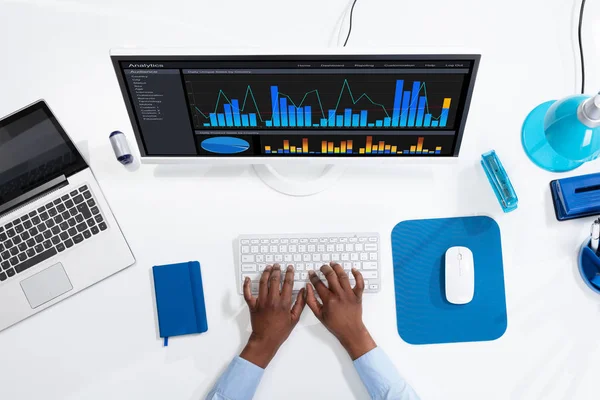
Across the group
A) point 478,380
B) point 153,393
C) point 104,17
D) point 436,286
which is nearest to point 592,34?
point 436,286

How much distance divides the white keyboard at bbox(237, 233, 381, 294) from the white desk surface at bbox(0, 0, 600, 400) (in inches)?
1.2

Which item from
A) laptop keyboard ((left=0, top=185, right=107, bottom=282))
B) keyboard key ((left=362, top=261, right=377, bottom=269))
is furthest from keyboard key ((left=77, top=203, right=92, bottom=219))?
keyboard key ((left=362, top=261, right=377, bottom=269))

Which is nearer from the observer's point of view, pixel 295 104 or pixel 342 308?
pixel 295 104

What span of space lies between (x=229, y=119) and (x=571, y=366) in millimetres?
947

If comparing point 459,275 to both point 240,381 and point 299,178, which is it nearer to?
point 299,178

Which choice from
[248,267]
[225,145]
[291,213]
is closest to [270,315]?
[248,267]

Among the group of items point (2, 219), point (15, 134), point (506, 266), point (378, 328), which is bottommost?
point (378, 328)

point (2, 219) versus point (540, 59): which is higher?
point (540, 59)

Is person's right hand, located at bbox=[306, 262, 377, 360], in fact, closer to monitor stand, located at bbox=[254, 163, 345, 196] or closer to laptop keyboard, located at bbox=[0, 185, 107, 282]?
monitor stand, located at bbox=[254, 163, 345, 196]

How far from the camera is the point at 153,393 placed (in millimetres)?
1070

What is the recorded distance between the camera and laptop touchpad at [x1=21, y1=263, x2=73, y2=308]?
1.09m

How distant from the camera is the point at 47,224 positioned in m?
1.10

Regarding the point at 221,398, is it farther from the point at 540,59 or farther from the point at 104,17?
the point at 540,59

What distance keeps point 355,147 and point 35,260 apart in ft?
2.62
